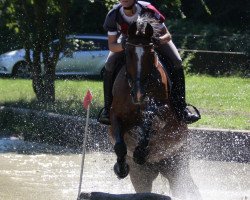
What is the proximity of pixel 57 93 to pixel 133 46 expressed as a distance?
11.4 m

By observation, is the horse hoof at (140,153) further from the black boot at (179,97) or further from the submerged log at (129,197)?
the black boot at (179,97)

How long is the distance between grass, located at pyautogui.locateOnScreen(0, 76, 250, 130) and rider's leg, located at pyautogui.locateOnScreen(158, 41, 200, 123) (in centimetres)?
440

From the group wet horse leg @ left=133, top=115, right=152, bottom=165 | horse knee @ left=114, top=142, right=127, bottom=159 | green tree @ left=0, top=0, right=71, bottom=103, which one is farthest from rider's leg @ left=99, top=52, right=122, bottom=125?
green tree @ left=0, top=0, right=71, bottom=103

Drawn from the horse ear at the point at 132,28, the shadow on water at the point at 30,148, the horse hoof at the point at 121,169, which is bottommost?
the shadow on water at the point at 30,148

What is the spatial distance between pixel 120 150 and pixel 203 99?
10146mm

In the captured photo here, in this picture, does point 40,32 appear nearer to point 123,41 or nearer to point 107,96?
point 107,96

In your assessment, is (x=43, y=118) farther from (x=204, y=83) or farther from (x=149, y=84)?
(x=204, y=83)

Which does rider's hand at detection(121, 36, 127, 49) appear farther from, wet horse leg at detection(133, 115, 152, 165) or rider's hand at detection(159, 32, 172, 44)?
wet horse leg at detection(133, 115, 152, 165)

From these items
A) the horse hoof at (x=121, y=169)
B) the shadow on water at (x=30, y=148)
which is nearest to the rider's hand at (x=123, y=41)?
the horse hoof at (x=121, y=169)

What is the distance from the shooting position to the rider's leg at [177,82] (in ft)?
29.2

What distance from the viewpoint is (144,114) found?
316 inches

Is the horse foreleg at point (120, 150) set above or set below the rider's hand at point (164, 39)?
below

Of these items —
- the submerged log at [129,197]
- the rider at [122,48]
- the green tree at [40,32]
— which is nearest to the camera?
the submerged log at [129,197]

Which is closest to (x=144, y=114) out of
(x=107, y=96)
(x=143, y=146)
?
(x=143, y=146)
